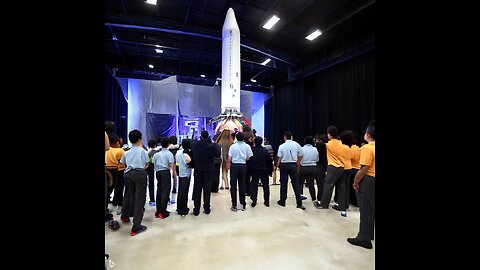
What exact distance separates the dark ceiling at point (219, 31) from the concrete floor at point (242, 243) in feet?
18.7

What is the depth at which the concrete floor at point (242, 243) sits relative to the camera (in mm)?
2082

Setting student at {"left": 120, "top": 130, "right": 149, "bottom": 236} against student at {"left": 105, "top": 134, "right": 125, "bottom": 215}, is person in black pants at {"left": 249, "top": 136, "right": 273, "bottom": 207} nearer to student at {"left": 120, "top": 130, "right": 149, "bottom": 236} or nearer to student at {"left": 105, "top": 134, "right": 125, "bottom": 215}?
student at {"left": 120, "top": 130, "right": 149, "bottom": 236}

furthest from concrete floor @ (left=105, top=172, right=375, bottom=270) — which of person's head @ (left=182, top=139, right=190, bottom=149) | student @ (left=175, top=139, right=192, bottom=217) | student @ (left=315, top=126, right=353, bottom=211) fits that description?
person's head @ (left=182, top=139, right=190, bottom=149)

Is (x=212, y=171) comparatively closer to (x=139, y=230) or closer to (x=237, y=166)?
(x=237, y=166)

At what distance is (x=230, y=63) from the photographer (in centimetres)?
685

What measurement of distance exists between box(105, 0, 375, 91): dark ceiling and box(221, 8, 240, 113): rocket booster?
0.65 meters

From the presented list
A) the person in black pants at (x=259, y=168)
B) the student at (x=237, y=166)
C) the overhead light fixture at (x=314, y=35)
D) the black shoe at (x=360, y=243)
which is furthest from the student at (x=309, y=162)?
the overhead light fixture at (x=314, y=35)

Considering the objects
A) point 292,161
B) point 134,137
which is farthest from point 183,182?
point 292,161
